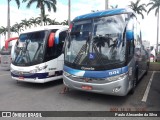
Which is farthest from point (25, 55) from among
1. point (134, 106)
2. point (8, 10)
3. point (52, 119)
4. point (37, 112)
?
point (8, 10)

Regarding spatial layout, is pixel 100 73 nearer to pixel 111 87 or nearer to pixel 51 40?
pixel 111 87

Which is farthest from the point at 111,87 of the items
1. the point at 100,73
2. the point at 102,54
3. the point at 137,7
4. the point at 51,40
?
the point at 137,7

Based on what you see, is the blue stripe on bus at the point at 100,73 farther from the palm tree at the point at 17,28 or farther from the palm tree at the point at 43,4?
the palm tree at the point at 17,28

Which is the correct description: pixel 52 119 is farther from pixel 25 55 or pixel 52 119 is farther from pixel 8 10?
pixel 8 10

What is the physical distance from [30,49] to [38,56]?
650 millimetres

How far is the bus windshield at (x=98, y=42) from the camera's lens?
6789 millimetres

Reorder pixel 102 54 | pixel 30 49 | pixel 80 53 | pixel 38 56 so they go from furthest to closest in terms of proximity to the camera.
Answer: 1. pixel 30 49
2. pixel 38 56
3. pixel 80 53
4. pixel 102 54

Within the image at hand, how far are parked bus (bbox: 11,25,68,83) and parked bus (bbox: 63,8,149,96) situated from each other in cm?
185

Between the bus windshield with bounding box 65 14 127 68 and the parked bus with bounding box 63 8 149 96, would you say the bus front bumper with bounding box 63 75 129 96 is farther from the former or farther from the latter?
the bus windshield with bounding box 65 14 127 68

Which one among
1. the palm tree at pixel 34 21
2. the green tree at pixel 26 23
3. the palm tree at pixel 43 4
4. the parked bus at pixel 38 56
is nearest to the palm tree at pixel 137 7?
the palm tree at pixel 43 4

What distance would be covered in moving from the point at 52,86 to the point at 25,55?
6.36 ft

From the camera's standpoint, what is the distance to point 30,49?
9.55 m

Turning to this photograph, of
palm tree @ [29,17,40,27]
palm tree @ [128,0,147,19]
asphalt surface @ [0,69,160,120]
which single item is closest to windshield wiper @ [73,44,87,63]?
asphalt surface @ [0,69,160,120]

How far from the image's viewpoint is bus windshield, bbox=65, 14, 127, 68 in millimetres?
6789
